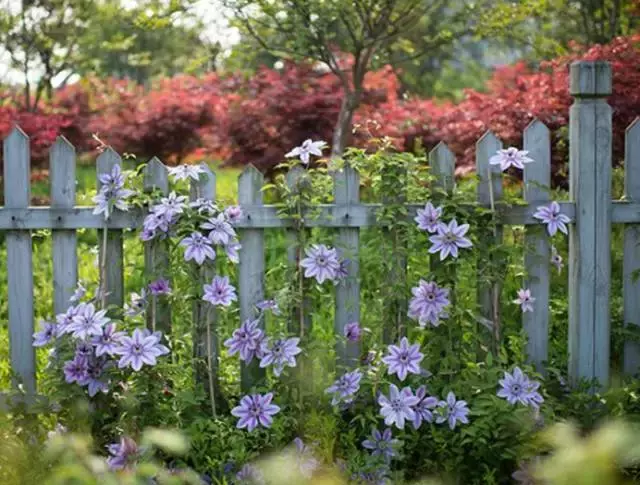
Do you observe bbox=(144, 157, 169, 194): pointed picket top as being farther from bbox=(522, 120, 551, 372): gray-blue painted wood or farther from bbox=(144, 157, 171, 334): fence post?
bbox=(522, 120, 551, 372): gray-blue painted wood

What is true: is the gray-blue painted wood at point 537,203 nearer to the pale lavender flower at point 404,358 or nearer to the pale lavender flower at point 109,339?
the pale lavender flower at point 404,358

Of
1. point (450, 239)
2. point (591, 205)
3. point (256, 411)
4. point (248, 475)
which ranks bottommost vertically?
point (248, 475)

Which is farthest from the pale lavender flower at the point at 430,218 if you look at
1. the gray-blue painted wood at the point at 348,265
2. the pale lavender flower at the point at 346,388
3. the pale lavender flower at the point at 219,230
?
the pale lavender flower at the point at 219,230

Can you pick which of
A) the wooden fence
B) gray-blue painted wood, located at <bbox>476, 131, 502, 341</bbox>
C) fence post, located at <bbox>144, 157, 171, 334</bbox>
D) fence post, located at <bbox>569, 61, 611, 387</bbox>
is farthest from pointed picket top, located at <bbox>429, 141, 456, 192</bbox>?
fence post, located at <bbox>144, 157, 171, 334</bbox>

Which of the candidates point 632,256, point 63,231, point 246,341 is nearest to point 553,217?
point 632,256

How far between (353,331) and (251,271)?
0.45 metres

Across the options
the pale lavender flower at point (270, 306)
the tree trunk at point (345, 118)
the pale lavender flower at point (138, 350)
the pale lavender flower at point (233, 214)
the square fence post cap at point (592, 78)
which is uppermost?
the tree trunk at point (345, 118)

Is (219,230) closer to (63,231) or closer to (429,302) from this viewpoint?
(63,231)

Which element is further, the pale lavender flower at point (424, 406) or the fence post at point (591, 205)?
the fence post at point (591, 205)

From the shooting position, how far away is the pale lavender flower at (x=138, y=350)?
338 cm

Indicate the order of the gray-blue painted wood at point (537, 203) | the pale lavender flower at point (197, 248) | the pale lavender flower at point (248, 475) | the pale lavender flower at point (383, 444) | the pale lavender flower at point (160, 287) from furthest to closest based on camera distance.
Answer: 1. the gray-blue painted wood at point (537, 203)
2. the pale lavender flower at point (160, 287)
3. the pale lavender flower at point (197, 248)
4. the pale lavender flower at point (383, 444)
5. the pale lavender flower at point (248, 475)

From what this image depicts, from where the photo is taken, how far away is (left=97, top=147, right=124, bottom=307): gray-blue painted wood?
11.8ft

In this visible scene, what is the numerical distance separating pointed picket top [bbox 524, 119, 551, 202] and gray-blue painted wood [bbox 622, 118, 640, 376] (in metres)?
0.32

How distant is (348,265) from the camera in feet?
11.8
